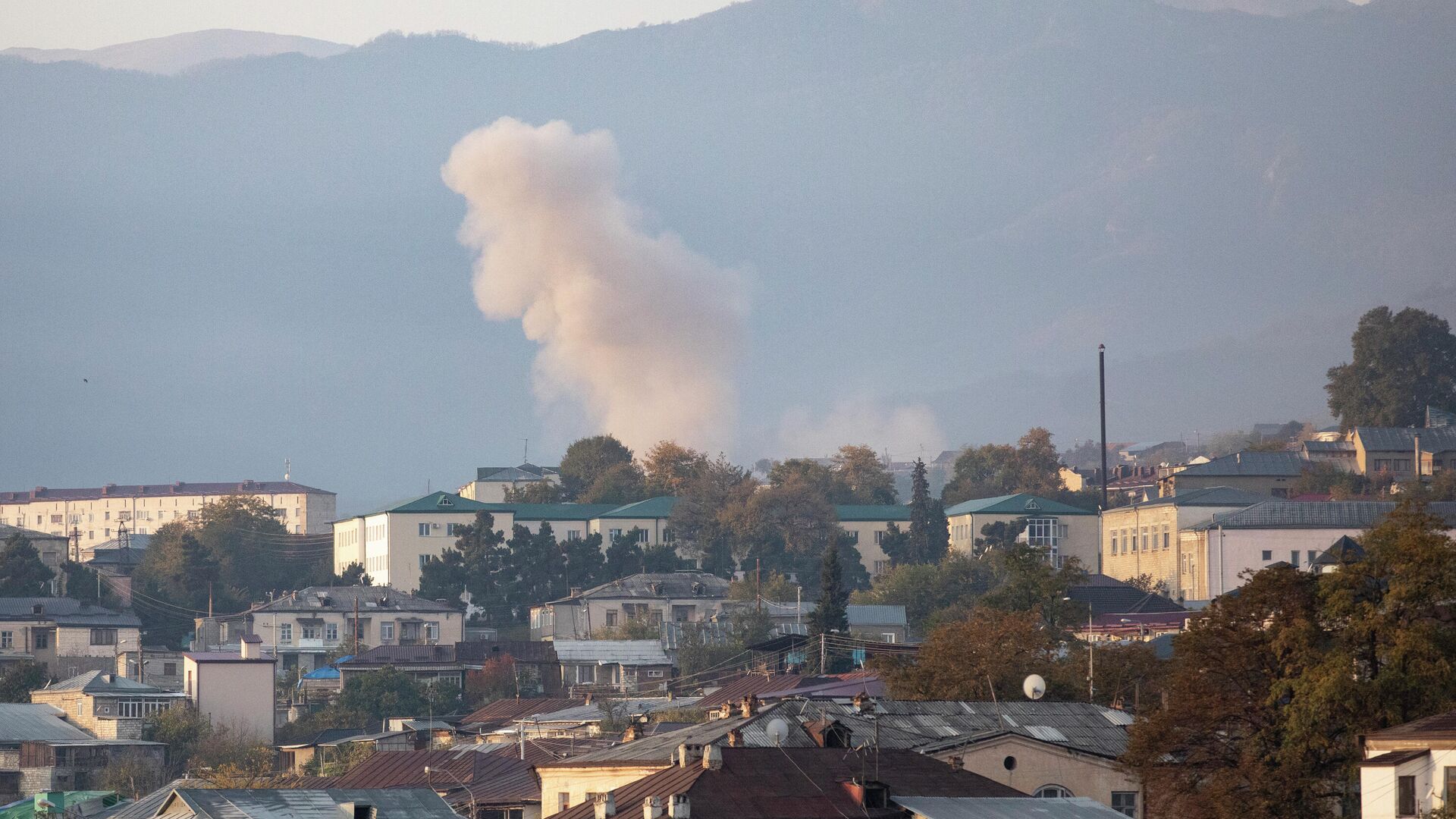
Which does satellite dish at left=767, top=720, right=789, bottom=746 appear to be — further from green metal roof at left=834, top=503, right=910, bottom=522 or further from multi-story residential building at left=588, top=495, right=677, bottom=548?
green metal roof at left=834, top=503, right=910, bottom=522

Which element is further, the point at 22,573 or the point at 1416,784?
the point at 22,573

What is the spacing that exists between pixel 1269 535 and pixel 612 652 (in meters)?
31.8

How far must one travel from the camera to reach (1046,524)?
126688mm

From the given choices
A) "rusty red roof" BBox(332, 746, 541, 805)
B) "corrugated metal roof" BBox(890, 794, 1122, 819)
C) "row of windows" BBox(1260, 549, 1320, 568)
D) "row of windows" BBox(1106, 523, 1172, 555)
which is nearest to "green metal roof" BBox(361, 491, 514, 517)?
"row of windows" BBox(1106, 523, 1172, 555)

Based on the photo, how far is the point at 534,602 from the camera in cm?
12194

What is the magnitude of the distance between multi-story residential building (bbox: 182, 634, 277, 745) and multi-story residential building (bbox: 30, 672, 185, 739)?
1.41 m

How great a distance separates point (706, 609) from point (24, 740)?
41.8 meters

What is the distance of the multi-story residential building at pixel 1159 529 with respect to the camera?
113938 millimetres

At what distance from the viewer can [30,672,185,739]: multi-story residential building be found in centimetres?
8375

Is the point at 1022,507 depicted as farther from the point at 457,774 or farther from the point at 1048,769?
the point at 1048,769

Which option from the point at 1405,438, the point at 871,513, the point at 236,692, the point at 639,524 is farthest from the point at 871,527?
the point at 236,692

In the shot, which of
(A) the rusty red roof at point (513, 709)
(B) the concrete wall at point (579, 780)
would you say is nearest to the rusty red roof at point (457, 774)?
(B) the concrete wall at point (579, 780)

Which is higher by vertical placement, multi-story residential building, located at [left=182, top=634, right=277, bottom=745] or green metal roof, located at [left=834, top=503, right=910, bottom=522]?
green metal roof, located at [left=834, top=503, right=910, bottom=522]

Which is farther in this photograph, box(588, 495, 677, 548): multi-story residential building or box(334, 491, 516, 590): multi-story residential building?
box(588, 495, 677, 548): multi-story residential building
